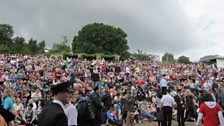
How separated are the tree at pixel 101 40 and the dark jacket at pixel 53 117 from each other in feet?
247

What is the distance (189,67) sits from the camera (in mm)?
35438

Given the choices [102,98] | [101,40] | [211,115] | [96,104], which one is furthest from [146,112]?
[101,40]

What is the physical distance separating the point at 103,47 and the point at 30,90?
214 feet

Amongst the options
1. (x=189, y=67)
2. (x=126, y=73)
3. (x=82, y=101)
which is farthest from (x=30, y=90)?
(x=189, y=67)

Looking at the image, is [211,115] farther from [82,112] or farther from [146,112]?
[146,112]

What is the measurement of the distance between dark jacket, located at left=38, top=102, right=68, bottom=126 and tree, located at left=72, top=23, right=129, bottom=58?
7539 cm

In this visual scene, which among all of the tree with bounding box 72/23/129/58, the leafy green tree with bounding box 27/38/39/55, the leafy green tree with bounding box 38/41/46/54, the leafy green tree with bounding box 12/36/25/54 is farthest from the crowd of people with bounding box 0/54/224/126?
the leafy green tree with bounding box 38/41/46/54

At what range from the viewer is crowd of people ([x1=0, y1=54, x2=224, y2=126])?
18.0 ft

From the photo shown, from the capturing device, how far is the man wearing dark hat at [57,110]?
141 inches

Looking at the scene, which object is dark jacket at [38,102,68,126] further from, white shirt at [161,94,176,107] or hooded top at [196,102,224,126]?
white shirt at [161,94,176,107]

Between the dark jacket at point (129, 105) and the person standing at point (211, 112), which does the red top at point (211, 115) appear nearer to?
the person standing at point (211, 112)

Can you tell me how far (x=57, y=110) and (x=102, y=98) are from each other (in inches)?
343

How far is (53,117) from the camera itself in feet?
11.7

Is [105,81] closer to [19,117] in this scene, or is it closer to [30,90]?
[30,90]
